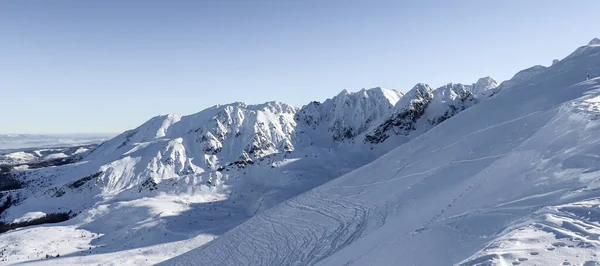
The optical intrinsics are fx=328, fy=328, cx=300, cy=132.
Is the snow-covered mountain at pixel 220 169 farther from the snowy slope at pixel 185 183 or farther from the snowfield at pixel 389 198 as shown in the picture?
the snowfield at pixel 389 198

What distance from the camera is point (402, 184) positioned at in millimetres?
24297

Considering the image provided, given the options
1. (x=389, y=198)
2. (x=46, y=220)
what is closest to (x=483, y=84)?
(x=389, y=198)

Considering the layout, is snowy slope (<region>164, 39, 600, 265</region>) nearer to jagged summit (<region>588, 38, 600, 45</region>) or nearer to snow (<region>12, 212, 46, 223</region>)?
jagged summit (<region>588, 38, 600, 45</region>)

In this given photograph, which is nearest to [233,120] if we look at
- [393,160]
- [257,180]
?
[257,180]

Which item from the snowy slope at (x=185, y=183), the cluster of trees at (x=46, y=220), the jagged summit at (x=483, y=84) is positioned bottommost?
the cluster of trees at (x=46, y=220)

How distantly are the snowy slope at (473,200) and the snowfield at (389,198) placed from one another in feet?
0.27

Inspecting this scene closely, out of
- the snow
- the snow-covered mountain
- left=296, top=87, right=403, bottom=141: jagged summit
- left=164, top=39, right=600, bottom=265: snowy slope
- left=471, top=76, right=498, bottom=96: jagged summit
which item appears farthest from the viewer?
left=471, top=76, right=498, bottom=96: jagged summit

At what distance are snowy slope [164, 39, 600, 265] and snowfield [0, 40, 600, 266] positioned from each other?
0.08 m

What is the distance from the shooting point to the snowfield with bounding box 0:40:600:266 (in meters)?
10.4

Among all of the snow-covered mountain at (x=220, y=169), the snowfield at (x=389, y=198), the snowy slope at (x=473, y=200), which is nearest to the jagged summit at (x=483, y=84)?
the snow-covered mountain at (x=220, y=169)

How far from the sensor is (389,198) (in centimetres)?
2308

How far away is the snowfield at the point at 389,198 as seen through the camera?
10.4m

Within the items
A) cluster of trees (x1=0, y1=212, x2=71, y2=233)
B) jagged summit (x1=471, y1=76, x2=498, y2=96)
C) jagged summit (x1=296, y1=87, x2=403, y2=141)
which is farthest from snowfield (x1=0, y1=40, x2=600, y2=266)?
jagged summit (x1=471, y1=76, x2=498, y2=96)

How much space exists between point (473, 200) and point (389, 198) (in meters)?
8.95
